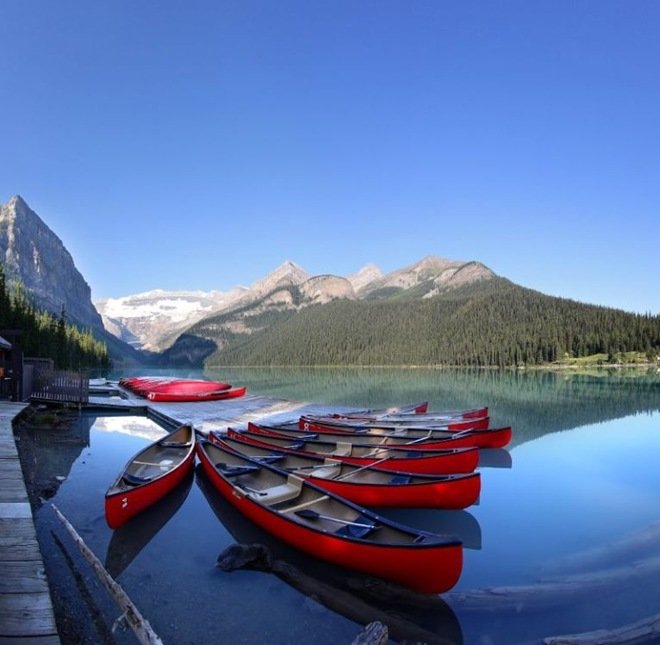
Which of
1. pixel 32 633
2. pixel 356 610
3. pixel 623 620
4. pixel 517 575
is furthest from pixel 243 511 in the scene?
pixel 623 620

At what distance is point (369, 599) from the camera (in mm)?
7992

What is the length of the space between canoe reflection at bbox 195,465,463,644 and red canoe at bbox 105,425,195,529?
366 centimetres

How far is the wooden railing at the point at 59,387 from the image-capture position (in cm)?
2986

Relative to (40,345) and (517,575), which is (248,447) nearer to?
→ (517,575)

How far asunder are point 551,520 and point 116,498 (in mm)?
10521

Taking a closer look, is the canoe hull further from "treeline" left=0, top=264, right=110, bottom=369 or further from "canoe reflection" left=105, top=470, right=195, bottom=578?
"treeline" left=0, top=264, right=110, bottom=369

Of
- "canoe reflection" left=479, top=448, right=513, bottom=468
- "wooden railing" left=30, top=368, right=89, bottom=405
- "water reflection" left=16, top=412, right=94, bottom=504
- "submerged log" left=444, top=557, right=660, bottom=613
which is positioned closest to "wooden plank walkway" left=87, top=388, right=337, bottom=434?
"wooden railing" left=30, top=368, right=89, bottom=405

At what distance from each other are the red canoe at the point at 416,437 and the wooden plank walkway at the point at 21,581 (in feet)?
32.9

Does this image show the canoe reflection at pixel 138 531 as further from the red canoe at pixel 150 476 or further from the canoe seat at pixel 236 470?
the canoe seat at pixel 236 470

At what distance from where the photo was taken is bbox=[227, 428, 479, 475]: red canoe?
582 inches

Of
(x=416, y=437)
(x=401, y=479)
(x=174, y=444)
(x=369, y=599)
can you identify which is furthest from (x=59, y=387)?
(x=369, y=599)

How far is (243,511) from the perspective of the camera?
11.7 meters

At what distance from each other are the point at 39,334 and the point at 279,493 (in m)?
62.9

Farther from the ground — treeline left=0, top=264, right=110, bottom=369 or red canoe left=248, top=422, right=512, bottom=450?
treeline left=0, top=264, right=110, bottom=369
